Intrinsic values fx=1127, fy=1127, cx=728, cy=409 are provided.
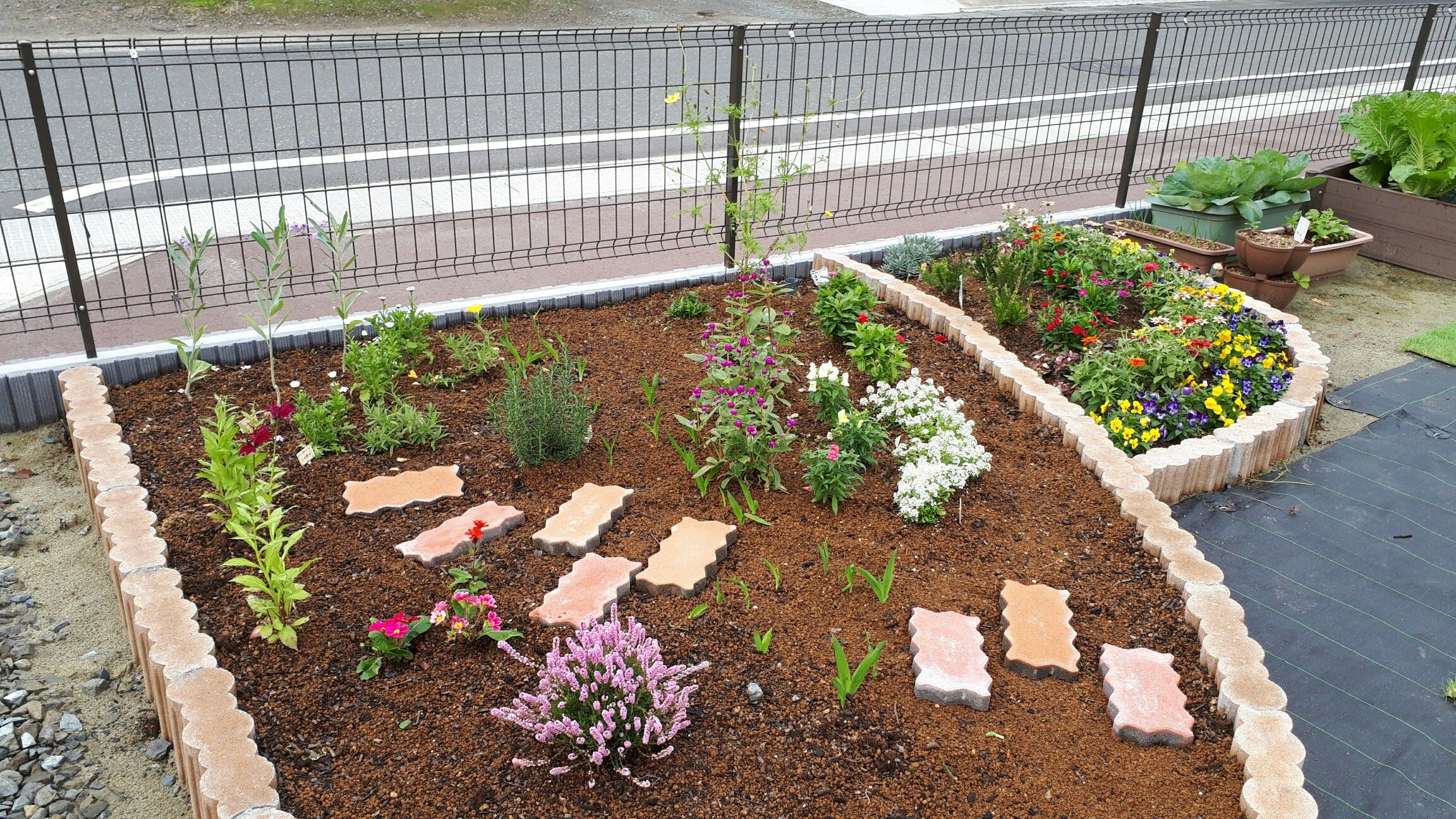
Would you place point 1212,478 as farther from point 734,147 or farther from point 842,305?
point 734,147

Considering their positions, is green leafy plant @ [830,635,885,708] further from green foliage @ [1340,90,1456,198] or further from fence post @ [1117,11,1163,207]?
green foliage @ [1340,90,1456,198]

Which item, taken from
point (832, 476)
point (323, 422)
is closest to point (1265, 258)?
point (832, 476)

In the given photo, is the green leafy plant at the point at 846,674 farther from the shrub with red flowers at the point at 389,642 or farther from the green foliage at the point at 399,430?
the green foliage at the point at 399,430

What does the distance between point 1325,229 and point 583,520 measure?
5111mm

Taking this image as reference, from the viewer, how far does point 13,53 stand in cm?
1170

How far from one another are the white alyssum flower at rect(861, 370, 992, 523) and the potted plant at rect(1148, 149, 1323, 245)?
2.98 metres

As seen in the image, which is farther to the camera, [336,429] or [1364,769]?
[336,429]

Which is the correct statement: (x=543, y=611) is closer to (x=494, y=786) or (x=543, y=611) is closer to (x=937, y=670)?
(x=494, y=786)

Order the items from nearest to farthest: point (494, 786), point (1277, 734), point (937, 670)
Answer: point (494, 786)
point (1277, 734)
point (937, 670)

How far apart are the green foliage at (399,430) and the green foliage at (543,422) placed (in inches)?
10.4

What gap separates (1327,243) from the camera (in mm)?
6730

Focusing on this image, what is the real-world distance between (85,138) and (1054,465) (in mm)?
7901

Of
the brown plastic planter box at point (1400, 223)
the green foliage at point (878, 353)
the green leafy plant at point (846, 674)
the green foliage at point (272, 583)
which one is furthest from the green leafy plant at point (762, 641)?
the brown plastic planter box at point (1400, 223)

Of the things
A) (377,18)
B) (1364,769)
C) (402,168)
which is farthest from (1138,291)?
(377,18)
